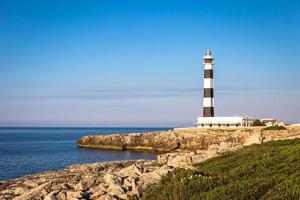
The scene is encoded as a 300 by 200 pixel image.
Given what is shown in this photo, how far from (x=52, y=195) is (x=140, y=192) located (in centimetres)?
369

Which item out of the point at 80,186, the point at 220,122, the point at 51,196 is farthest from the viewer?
the point at 220,122

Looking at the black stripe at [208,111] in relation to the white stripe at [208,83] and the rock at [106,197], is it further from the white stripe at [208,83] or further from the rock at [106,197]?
the rock at [106,197]

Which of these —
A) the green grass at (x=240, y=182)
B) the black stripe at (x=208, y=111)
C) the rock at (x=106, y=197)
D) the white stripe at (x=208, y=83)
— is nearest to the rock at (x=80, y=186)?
the rock at (x=106, y=197)

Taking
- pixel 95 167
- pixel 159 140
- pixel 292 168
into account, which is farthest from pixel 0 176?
pixel 159 140

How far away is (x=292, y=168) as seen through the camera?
1927 cm

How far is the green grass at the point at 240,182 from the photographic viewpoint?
49.8 ft

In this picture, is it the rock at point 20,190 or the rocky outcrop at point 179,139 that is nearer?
the rock at point 20,190

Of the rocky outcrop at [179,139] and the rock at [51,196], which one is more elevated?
the rocky outcrop at [179,139]

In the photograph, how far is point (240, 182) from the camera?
16734 mm

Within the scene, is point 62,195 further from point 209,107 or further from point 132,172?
point 209,107

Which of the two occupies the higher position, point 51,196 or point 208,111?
point 208,111

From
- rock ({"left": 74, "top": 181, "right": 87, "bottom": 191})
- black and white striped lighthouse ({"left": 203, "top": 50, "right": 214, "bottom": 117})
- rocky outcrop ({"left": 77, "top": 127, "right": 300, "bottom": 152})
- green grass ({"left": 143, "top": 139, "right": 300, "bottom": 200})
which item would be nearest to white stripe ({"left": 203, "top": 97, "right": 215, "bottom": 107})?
black and white striped lighthouse ({"left": 203, "top": 50, "right": 214, "bottom": 117})

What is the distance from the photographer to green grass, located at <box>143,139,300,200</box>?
1518 centimetres

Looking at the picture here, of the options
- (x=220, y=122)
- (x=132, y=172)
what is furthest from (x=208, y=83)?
(x=132, y=172)
